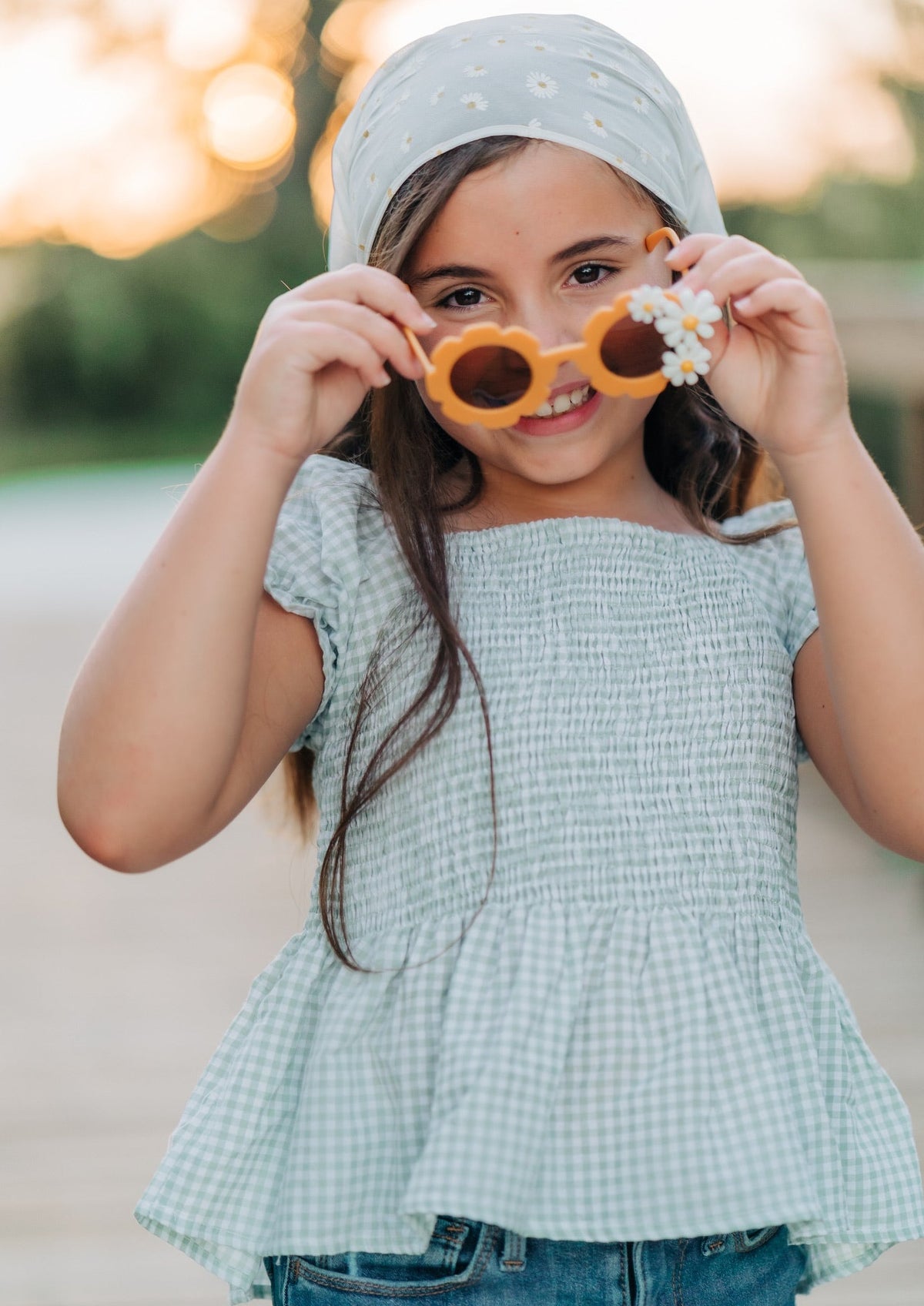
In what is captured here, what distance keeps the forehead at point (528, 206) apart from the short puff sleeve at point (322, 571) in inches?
11.5

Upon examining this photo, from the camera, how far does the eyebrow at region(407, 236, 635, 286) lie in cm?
162

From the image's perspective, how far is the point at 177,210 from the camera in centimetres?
2473

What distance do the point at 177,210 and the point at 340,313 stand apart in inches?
967

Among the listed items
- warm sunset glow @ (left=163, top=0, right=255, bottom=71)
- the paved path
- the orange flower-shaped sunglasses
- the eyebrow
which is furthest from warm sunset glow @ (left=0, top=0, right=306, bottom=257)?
the orange flower-shaped sunglasses

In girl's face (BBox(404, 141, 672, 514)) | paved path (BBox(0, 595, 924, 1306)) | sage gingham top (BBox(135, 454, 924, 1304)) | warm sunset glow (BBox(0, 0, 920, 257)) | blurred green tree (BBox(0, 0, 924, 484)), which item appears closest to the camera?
sage gingham top (BBox(135, 454, 924, 1304))

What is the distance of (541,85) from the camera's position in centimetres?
168

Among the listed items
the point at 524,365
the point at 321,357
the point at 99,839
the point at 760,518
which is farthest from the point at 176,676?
the point at 760,518

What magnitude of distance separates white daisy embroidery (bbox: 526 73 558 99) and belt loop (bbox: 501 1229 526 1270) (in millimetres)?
1162

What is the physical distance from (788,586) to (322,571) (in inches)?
21.3

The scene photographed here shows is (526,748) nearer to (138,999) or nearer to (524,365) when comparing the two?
(524,365)

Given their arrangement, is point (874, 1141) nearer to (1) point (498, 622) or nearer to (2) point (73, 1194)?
(1) point (498, 622)

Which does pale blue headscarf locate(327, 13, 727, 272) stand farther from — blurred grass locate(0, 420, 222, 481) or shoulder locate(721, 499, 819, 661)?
blurred grass locate(0, 420, 222, 481)

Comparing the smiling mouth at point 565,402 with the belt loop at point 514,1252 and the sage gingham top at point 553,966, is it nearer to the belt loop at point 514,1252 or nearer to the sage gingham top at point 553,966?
the sage gingham top at point 553,966

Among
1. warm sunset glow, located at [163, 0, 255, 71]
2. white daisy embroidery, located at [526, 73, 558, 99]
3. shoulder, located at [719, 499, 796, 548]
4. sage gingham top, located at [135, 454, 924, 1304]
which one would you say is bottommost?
sage gingham top, located at [135, 454, 924, 1304]
